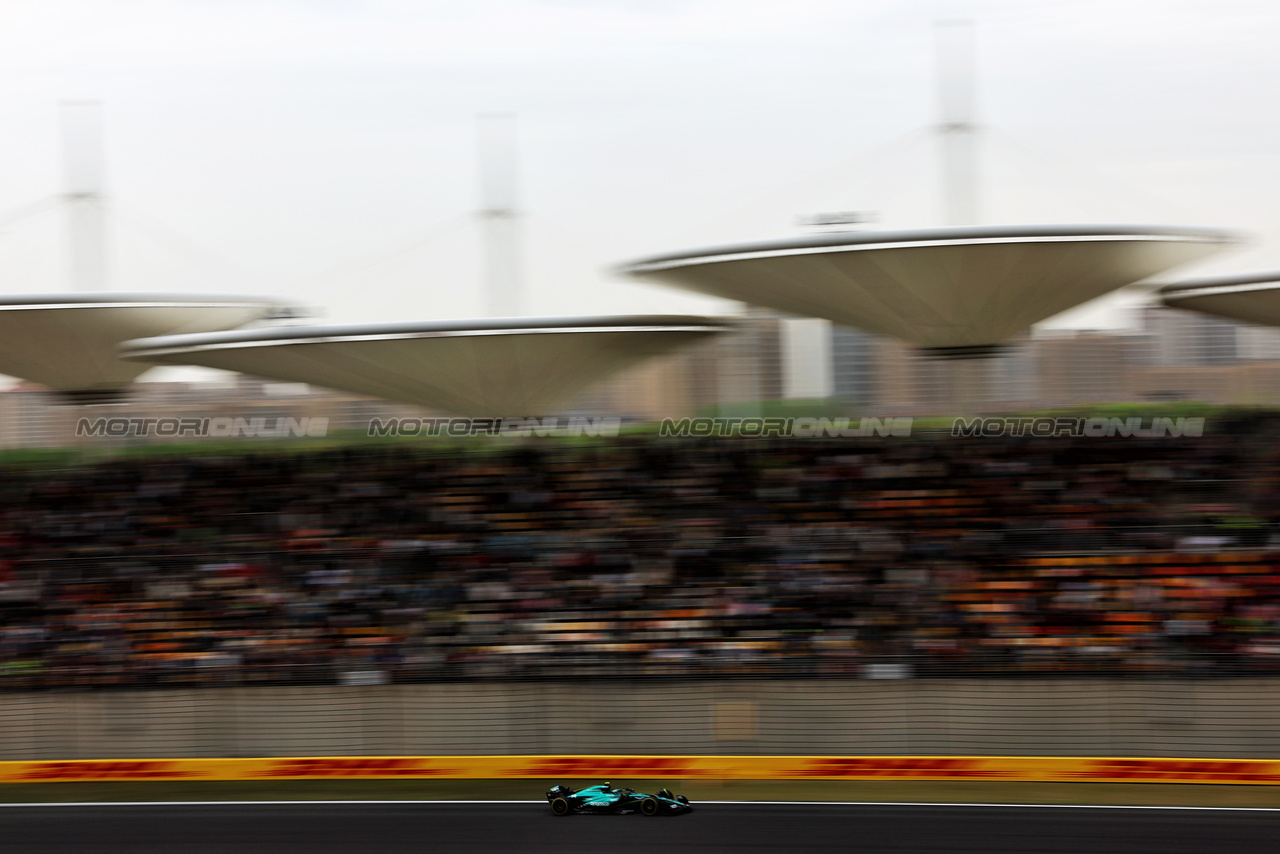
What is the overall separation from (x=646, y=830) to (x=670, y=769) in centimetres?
179

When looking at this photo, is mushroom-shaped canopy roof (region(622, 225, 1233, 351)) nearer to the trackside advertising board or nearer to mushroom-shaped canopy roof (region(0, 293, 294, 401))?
the trackside advertising board

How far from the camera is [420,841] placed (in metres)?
11.0

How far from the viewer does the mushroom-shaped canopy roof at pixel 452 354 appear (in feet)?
48.7

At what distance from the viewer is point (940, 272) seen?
13680 millimetres

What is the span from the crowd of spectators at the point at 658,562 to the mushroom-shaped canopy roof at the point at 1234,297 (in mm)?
1516

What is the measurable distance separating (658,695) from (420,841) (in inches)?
127

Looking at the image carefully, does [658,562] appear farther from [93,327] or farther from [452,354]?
[93,327]

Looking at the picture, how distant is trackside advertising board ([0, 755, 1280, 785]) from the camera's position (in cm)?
1215

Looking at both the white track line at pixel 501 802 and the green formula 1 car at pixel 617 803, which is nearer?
the green formula 1 car at pixel 617 803

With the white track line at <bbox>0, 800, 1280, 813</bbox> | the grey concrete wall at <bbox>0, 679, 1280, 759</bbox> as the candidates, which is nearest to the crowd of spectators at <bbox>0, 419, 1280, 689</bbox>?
the grey concrete wall at <bbox>0, 679, 1280, 759</bbox>

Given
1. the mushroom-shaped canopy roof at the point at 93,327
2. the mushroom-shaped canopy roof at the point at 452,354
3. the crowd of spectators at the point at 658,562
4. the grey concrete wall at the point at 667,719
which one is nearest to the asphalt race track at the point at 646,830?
the grey concrete wall at the point at 667,719

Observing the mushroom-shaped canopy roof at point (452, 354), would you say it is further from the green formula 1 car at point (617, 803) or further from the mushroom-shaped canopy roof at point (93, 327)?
the green formula 1 car at point (617, 803)

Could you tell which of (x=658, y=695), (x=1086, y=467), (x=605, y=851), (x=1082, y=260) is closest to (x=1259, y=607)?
(x=1086, y=467)

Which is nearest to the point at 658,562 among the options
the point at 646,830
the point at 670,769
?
Result: the point at 670,769
